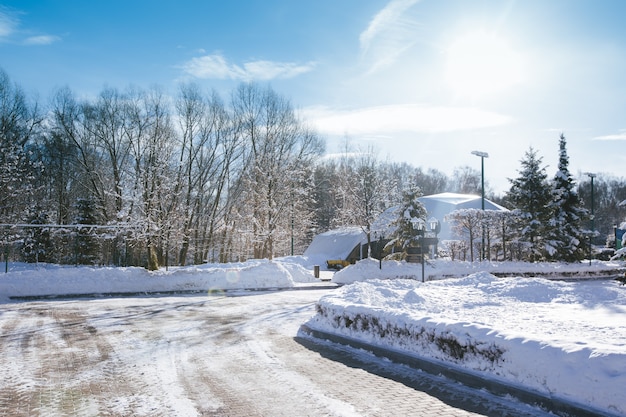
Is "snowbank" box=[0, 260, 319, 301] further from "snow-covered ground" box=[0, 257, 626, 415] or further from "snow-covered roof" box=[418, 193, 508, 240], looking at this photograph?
"snow-covered roof" box=[418, 193, 508, 240]

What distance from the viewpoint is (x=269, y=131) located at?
146ft

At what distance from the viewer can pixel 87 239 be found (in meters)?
37.8

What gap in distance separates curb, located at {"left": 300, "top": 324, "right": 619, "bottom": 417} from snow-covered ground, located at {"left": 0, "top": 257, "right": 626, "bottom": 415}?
0.38 ft

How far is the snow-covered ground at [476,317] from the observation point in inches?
247

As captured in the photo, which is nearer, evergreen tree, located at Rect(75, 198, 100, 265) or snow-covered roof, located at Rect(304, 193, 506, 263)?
evergreen tree, located at Rect(75, 198, 100, 265)

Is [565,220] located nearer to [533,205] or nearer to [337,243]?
[533,205]

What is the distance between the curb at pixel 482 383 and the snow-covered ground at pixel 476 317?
12 centimetres

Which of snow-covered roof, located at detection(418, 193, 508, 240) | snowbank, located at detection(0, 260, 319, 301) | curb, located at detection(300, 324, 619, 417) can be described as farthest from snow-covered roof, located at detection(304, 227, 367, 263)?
curb, located at detection(300, 324, 619, 417)

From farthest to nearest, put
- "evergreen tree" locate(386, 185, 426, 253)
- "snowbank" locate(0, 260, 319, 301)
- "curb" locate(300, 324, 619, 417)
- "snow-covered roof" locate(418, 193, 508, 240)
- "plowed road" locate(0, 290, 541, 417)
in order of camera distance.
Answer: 1. "snow-covered roof" locate(418, 193, 508, 240)
2. "evergreen tree" locate(386, 185, 426, 253)
3. "snowbank" locate(0, 260, 319, 301)
4. "plowed road" locate(0, 290, 541, 417)
5. "curb" locate(300, 324, 619, 417)

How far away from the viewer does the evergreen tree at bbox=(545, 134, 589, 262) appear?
37.2 metres

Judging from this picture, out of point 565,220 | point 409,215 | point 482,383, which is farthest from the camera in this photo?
point 565,220

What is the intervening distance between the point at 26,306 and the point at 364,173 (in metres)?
26.0

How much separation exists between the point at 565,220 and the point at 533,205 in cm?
245

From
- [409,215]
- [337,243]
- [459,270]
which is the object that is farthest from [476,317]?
[337,243]
